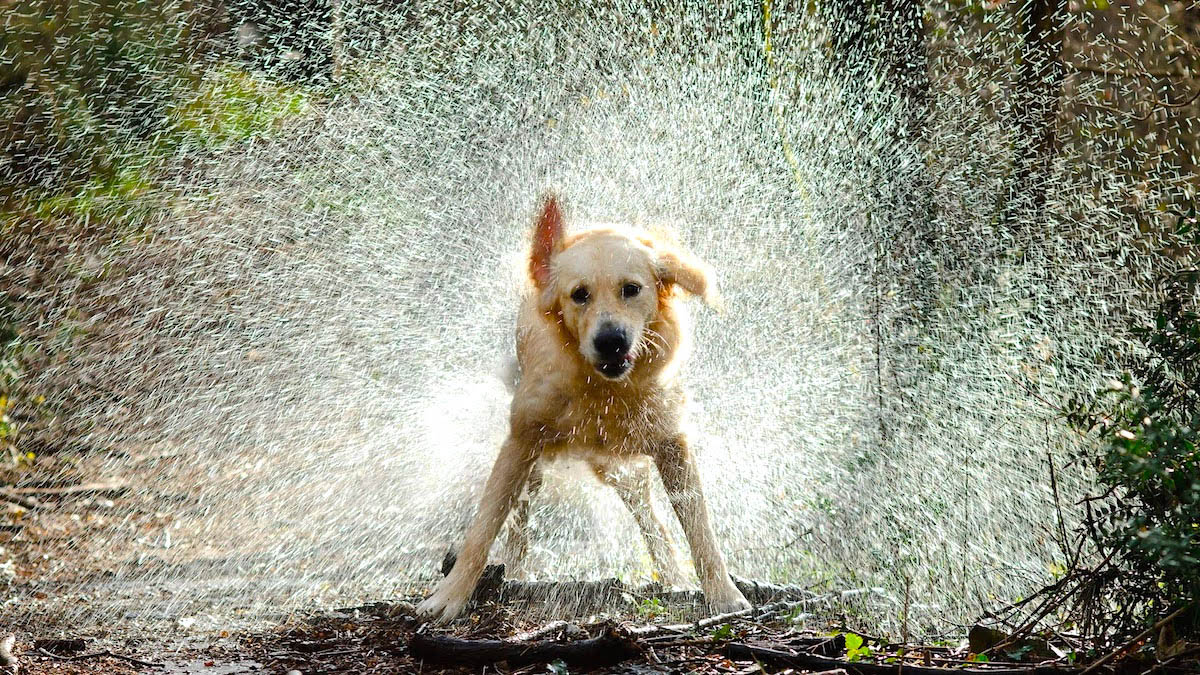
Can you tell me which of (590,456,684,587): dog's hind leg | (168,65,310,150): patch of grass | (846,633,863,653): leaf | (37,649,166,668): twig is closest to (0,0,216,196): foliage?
(168,65,310,150): patch of grass

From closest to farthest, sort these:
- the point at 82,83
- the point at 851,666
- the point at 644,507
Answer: the point at 851,666 < the point at 644,507 < the point at 82,83

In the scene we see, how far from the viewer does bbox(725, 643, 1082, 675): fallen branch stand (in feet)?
8.69

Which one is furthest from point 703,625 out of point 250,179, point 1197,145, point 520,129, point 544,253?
point 250,179

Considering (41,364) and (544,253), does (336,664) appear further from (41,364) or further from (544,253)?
(41,364)

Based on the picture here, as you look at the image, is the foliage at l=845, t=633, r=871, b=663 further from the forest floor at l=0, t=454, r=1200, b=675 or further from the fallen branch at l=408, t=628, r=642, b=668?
the fallen branch at l=408, t=628, r=642, b=668

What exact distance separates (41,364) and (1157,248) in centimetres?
783

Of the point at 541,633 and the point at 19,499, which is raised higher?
the point at 19,499

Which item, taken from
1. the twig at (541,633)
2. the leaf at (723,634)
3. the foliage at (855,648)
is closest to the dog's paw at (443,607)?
the twig at (541,633)

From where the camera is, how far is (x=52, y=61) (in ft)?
26.7

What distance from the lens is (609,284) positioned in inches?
167

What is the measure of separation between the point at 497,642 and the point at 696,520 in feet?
4.46

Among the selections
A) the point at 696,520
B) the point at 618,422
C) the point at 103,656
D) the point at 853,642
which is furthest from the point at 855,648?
the point at 103,656

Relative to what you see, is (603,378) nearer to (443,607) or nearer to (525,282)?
(525,282)

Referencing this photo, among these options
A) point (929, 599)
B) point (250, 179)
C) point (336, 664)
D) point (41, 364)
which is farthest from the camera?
point (250, 179)
